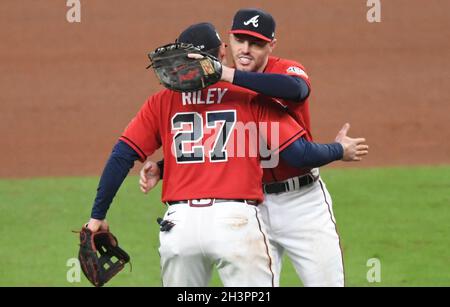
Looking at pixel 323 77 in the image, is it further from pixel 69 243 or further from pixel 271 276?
pixel 271 276

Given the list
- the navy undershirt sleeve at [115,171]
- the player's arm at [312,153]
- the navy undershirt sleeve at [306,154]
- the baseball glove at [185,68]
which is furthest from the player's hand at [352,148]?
the navy undershirt sleeve at [115,171]

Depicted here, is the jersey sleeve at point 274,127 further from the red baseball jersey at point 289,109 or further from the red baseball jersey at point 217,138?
the red baseball jersey at point 289,109

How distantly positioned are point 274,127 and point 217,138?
283 millimetres

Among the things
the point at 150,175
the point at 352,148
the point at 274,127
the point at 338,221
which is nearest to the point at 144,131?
the point at 150,175

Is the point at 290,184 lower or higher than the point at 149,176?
lower

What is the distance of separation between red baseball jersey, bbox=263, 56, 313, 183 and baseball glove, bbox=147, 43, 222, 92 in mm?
560

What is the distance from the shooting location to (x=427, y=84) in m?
13.2

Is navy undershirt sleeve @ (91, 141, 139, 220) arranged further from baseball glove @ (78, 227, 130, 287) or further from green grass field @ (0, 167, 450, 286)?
green grass field @ (0, 167, 450, 286)

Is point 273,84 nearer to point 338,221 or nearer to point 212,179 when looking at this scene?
point 212,179

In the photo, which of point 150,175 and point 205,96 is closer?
point 205,96

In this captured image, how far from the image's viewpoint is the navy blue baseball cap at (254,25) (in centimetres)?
477

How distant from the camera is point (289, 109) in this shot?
4828 millimetres
